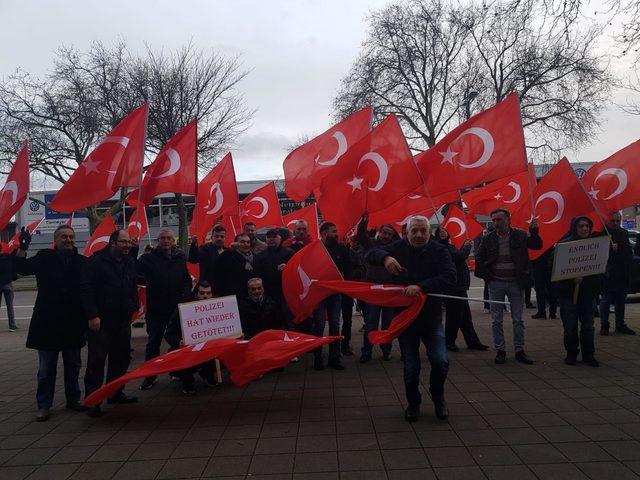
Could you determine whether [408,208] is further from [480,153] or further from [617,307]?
[617,307]

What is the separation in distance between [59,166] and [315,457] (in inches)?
1040

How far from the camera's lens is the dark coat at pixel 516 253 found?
21.5ft

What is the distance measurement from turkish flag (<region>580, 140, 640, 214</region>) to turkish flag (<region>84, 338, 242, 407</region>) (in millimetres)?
5292

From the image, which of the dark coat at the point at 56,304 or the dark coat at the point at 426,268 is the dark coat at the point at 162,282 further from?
the dark coat at the point at 426,268

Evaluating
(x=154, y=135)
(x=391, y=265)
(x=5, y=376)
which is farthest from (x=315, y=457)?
(x=154, y=135)

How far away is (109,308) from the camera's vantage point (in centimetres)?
539

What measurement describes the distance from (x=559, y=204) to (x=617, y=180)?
1084 mm

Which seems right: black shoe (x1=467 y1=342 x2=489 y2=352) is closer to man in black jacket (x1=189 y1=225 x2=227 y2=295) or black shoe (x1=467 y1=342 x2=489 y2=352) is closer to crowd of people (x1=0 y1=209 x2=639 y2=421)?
crowd of people (x1=0 y1=209 x2=639 y2=421)

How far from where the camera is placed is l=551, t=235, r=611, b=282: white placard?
6.29 m

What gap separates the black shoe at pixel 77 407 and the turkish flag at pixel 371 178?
330 centimetres

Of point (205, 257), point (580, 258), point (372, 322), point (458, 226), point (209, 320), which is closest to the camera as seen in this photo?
point (209, 320)

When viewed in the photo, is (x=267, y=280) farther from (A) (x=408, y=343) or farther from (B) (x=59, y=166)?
(B) (x=59, y=166)

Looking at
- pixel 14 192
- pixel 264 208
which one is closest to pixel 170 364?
pixel 14 192

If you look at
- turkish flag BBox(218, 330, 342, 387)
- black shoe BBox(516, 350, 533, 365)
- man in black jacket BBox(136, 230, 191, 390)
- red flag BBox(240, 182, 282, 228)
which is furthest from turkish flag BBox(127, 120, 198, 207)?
black shoe BBox(516, 350, 533, 365)
